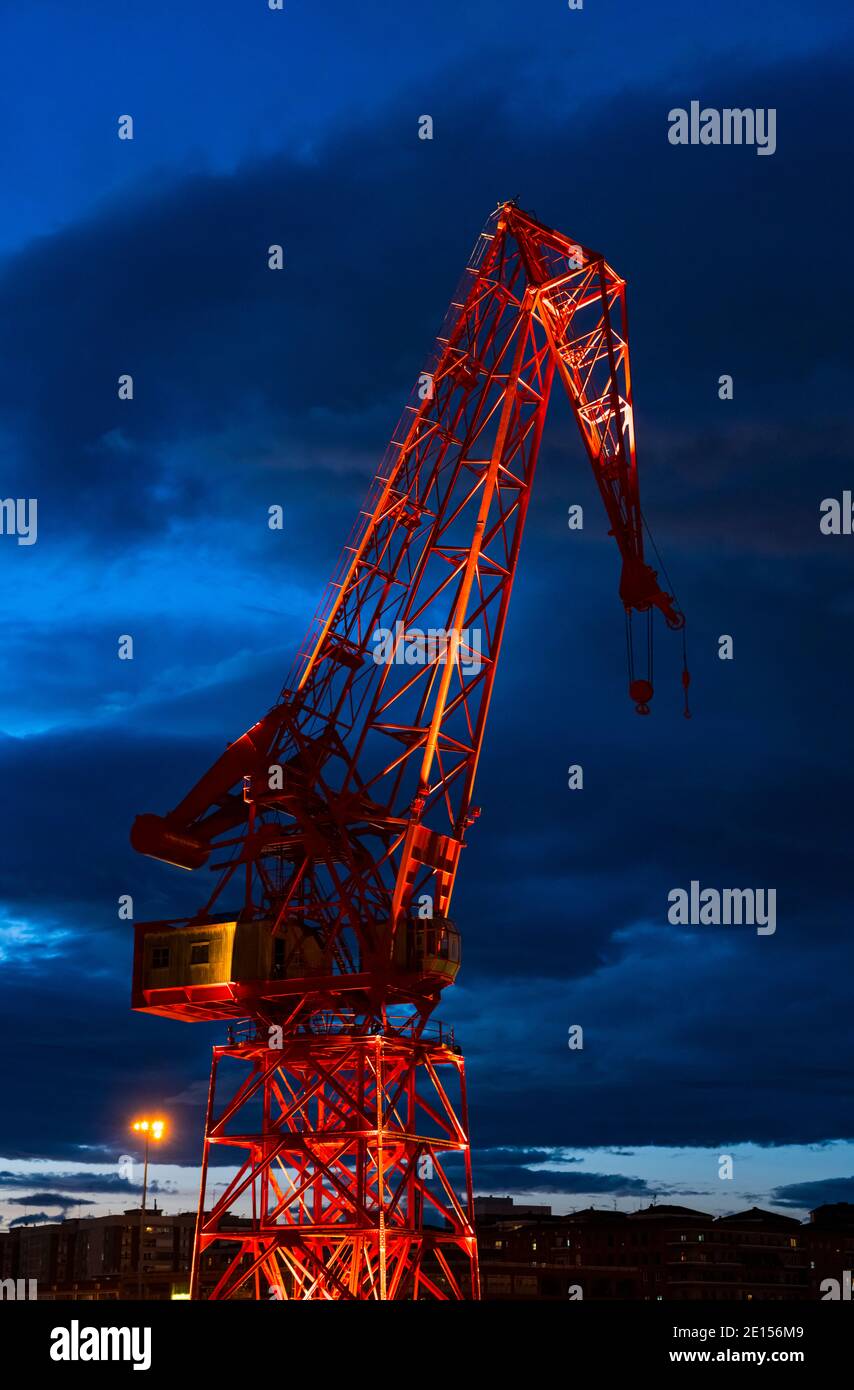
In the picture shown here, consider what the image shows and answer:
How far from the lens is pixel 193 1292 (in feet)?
194

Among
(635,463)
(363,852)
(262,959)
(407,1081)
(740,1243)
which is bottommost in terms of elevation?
(740,1243)

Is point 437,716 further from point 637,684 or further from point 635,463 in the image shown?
point 635,463

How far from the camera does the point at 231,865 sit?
196 feet

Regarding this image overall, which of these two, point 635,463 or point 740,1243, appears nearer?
point 635,463

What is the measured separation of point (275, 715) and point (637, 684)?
13.6 meters

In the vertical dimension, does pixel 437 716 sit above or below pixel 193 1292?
above

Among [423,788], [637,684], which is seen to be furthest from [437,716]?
[637,684]

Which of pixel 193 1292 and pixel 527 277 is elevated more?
pixel 527 277
